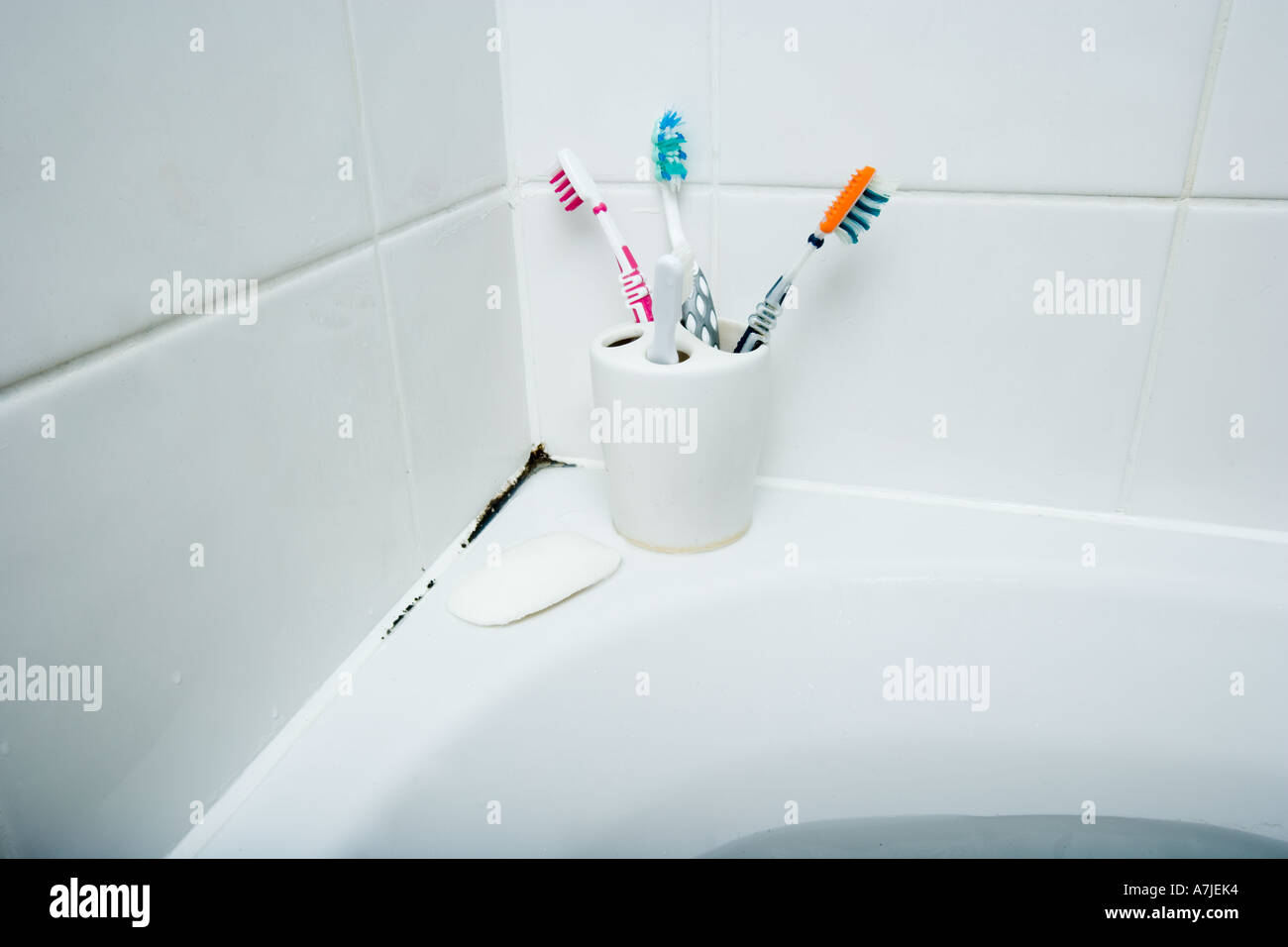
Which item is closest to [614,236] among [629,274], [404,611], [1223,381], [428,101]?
[629,274]

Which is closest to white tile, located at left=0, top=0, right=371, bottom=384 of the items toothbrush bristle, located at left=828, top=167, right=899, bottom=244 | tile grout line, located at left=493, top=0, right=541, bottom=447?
tile grout line, located at left=493, top=0, right=541, bottom=447

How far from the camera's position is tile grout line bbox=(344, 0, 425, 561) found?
407 mm

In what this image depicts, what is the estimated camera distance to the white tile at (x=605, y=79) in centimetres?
51

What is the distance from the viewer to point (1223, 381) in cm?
50

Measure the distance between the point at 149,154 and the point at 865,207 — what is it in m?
0.35

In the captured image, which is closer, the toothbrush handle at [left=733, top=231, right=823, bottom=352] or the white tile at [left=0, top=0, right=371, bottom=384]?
the white tile at [left=0, top=0, right=371, bottom=384]

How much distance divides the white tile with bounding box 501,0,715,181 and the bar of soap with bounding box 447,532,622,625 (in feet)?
0.78

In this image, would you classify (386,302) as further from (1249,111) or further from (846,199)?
(1249,111)

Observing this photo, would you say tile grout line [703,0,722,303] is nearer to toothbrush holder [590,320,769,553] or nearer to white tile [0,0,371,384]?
toothbrush holder [590,320,769,553]

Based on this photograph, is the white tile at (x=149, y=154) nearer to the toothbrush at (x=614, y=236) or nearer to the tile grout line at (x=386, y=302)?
the tile grout line at (x=386, y=302)

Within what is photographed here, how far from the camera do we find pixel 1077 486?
1.82 ft
